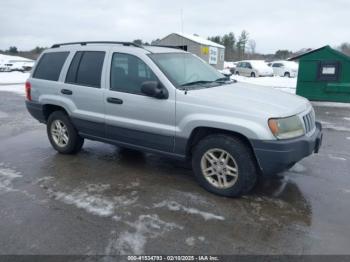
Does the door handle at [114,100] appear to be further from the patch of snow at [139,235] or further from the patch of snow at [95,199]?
the patch of snow at [139,235]

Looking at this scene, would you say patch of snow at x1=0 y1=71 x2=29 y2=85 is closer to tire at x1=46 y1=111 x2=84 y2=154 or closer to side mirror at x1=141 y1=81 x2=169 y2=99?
tire at x1=46 y1=111 x2=84 y2=154

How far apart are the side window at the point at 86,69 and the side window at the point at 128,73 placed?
283 millimetres

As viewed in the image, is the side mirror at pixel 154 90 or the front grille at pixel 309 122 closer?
the front grille at pixel 309 122

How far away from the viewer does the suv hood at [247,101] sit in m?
3.92

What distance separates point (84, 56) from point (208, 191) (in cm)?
289

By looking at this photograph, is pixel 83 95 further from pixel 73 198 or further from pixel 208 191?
pixel 208 191

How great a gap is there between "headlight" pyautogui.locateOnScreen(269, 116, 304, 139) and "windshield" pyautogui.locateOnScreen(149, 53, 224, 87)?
4.35ft

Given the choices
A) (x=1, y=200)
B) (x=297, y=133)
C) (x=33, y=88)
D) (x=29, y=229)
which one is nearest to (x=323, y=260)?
(x=297, y=133)

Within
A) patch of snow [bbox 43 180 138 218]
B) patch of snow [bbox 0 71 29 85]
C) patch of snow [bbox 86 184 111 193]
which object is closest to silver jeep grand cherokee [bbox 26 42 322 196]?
patch of snow [bbox 86 184 111 193]

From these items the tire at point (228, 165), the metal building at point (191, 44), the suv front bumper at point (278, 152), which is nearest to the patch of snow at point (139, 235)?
the tire at point (228, 165)

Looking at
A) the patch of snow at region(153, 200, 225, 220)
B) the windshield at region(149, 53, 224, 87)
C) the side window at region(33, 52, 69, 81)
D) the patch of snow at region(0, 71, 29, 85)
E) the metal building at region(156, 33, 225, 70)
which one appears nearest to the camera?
the patch of snow at region(153, 200, 225, 220)

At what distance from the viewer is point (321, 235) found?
3.38 m

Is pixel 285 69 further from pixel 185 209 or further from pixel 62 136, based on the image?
pixel 185 209

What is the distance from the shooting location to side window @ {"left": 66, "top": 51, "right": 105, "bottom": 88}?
5.17 m
